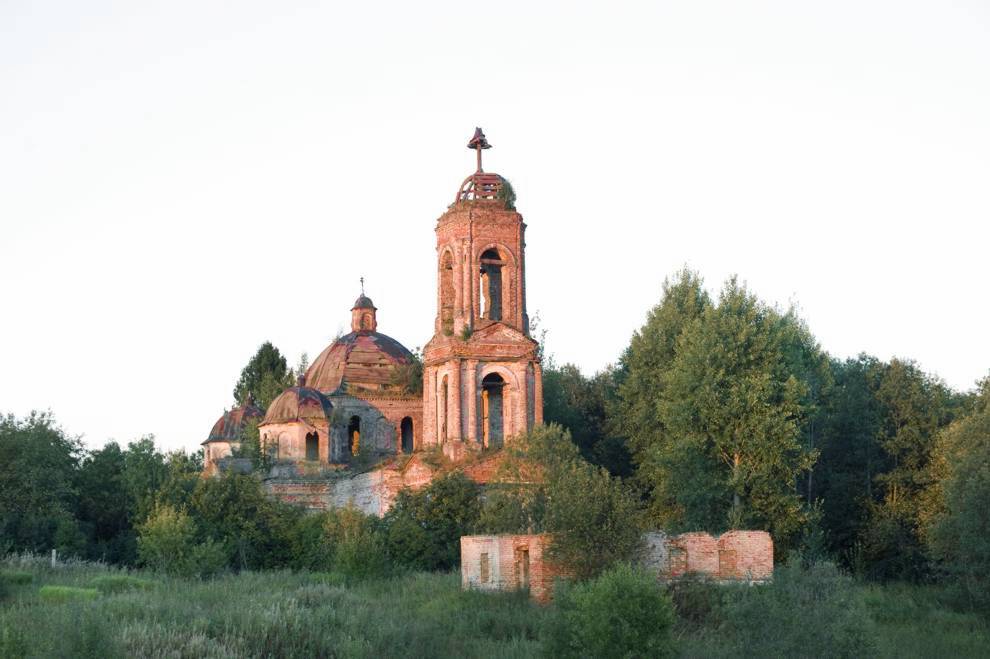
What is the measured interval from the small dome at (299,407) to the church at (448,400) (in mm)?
42

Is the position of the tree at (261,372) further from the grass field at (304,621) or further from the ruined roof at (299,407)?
the grass field at (304,621)

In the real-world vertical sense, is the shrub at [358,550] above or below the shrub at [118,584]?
above

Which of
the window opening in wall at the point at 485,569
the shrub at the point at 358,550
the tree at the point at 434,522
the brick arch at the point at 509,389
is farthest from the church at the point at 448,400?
the window opening in wall at the point at 485,569

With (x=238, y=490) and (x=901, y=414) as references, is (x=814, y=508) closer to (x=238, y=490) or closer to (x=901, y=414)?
(x=901, y=414)

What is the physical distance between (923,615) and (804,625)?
34.6ft

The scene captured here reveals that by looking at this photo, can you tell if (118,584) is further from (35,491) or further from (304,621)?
(35,491)

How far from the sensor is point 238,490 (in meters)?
34.2

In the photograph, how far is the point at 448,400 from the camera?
3581 cm

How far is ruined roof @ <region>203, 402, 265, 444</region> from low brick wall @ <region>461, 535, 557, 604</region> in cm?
2186

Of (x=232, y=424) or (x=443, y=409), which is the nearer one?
(x=443, y=409)

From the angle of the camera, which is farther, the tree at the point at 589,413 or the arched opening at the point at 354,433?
the arched opening at the point at 354,433

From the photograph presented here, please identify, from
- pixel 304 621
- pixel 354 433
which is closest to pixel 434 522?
pixel 304 621

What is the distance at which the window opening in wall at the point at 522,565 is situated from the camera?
25.4 meters

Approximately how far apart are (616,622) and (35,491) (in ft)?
69.3
